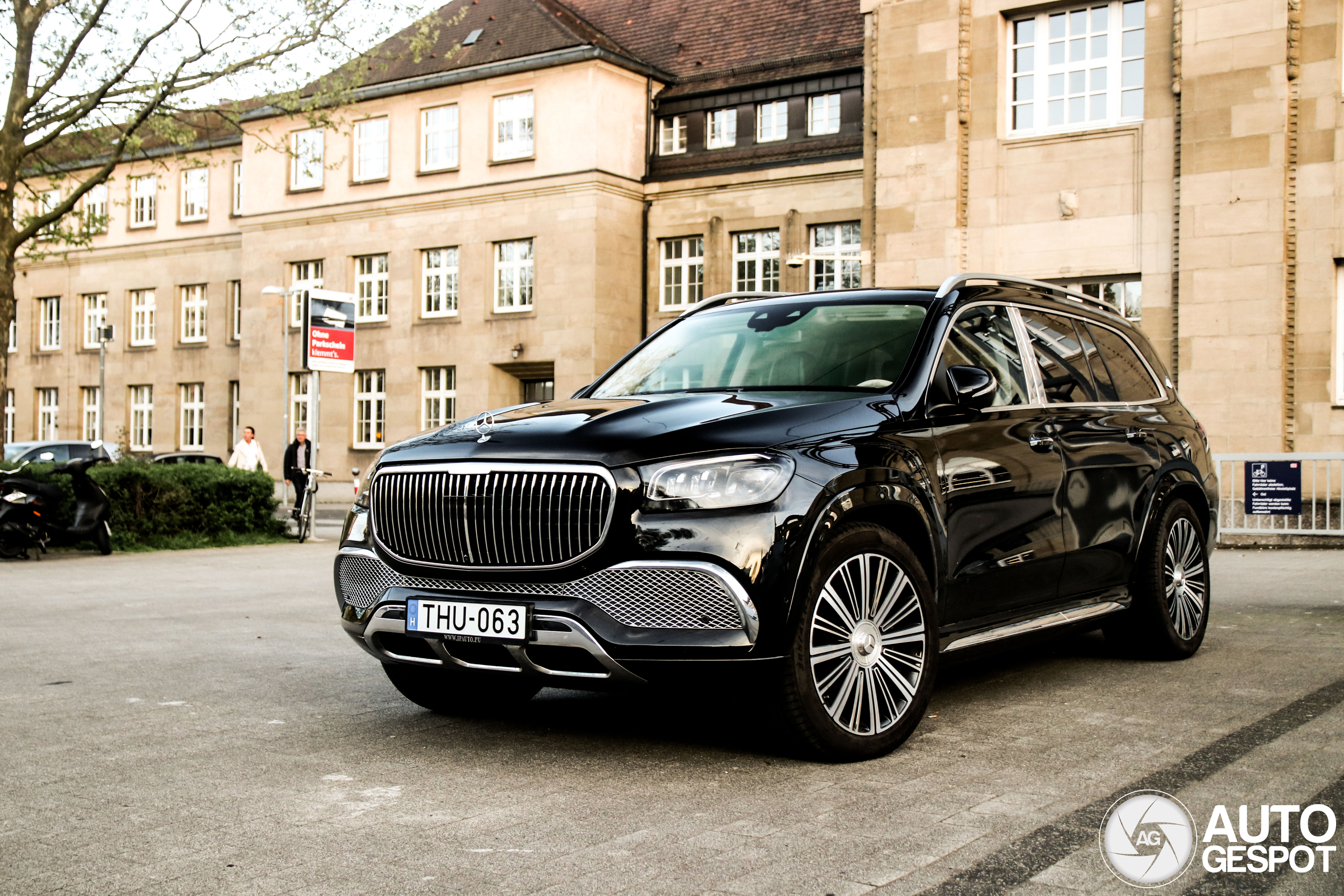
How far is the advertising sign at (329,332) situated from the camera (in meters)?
19.0

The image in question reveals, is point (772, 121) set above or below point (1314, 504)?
above

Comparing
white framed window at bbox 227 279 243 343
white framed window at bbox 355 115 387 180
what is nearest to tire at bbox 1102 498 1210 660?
white framed window at bbox 355 115 387 180

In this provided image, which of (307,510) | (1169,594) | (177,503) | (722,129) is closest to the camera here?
(1169,594)

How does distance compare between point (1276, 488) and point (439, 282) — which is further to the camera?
point (439, 282)

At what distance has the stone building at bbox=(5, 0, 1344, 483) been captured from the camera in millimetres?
21812

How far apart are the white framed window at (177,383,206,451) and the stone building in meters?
0.13

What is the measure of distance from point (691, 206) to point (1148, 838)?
120ft

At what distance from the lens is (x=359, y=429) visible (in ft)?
144

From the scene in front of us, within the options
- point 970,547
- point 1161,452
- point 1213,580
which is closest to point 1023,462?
point 970,547

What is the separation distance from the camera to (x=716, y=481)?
4859mm

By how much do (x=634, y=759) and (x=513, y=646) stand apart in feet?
2.22

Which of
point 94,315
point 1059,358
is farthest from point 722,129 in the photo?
point 1059,358

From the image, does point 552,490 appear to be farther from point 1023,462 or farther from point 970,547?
point 1023,462

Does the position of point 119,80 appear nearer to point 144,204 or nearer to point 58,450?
point 58,450
